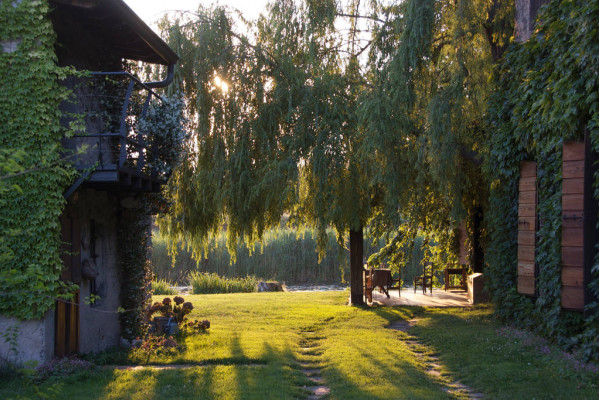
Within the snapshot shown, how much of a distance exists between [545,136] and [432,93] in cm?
299

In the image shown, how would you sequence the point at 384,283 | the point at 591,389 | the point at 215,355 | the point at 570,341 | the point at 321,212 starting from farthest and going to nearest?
the point at 384,283
the point at 321,212
the point at 215,355
the point at 570,341
the point at 591,389

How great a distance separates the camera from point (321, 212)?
38.6 feet

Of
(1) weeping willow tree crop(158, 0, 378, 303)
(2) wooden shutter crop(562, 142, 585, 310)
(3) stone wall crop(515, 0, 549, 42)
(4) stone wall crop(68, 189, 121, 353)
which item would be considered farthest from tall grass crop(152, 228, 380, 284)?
(2) wooden shutter crop(562, 142, 585, 310)

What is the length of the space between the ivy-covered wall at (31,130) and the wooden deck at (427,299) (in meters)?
9.53

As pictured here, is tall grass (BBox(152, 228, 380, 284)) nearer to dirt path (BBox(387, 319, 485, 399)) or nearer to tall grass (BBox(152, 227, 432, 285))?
tall grass (BBox(152, 227, 432, 285))

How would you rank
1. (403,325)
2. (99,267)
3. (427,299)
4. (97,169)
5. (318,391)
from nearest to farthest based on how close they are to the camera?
1. (318,391)
2. (97,169)
3. (99,267)
4. (403,325)
5. (427,299)

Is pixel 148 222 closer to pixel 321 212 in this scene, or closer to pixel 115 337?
pixel 115 337

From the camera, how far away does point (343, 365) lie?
7695mm

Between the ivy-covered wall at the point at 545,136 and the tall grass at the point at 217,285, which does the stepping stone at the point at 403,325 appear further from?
the tall grass at the point at 217,285

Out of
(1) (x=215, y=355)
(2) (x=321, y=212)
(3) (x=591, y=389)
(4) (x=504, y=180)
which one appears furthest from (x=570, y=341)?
(2) (x=321, y=212)

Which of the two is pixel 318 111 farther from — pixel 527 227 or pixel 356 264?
pixel 527 227

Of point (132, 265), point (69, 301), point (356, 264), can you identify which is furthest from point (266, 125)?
point (69, 301)

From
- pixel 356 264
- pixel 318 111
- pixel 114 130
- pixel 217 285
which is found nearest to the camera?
pixel 114 130

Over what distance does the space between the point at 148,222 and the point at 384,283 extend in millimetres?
7082
